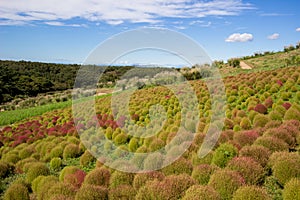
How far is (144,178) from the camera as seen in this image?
7883 mm

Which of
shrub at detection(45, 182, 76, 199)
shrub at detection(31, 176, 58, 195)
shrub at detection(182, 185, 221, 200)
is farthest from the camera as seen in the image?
shrub at detection(31, 176, 58, 195)

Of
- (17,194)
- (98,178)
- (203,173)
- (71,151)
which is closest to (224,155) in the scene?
(203,173)

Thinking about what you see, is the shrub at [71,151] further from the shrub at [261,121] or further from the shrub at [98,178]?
the shrub at [261,121]

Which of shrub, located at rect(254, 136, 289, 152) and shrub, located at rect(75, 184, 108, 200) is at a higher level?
shrub, located at rect(254, 136, 289, 152)

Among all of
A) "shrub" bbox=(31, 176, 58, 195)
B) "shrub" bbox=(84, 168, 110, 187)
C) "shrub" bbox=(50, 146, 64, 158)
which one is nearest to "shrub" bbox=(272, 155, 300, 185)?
"shrub" bbox=(84, 168, 110, 187)

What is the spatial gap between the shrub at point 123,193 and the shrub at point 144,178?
0.40 metres

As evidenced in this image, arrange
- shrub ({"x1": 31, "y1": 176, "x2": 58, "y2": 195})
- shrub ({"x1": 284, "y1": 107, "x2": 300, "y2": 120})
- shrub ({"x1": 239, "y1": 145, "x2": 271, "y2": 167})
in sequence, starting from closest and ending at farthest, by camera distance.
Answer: shrub ({"x1": 239, "y1": 145, "x2": 271, "y2": 167}), shrub ({"x1": 31, "y1": 176, "x2": 58, "y2": 195}), shrub ({"x1": 284, "y1": 107, "x2": 300, "y2": 120})

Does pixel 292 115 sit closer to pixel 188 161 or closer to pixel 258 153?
pixel 258 153

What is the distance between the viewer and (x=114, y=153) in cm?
1349

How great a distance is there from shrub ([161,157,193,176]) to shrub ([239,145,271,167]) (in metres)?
1.54

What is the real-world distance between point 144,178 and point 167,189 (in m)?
1.27

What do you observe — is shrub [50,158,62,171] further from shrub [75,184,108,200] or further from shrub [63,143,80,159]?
shrub [75,184,108,200]

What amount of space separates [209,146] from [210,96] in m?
11.6

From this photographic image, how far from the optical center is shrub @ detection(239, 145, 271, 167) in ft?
24.8
